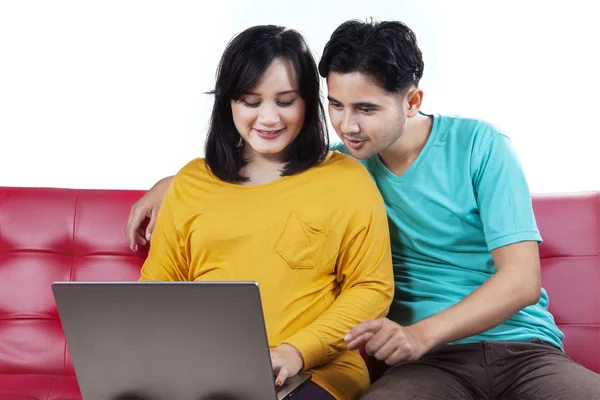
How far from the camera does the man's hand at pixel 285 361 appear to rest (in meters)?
1.57

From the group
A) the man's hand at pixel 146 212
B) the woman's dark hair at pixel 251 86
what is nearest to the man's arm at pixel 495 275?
the woman's dark hair at pixel 251 86

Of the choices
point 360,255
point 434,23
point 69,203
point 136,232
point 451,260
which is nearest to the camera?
point 360,255

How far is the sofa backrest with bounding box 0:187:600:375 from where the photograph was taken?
2234 mm

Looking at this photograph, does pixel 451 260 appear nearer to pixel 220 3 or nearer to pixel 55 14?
pixel 220 3

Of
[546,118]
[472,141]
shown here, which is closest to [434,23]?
[546,118]

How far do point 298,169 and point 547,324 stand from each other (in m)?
0.70

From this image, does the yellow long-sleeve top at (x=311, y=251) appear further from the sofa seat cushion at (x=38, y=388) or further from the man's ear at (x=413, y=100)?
the sofa seat cushion at (x=38, y=388)

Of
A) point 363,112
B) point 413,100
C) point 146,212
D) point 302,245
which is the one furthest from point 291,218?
point 146,212

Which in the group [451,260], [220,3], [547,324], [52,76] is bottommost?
[547,324]

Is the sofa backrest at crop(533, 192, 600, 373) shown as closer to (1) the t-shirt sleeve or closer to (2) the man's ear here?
(1) the t-shirt sleeve

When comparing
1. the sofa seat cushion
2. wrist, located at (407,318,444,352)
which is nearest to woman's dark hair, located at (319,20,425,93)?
wrist, located at (407,318,444,352)

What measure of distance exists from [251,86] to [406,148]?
0.42 metres

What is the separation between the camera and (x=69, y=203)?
2.36 metres

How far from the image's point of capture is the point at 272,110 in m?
1.83
